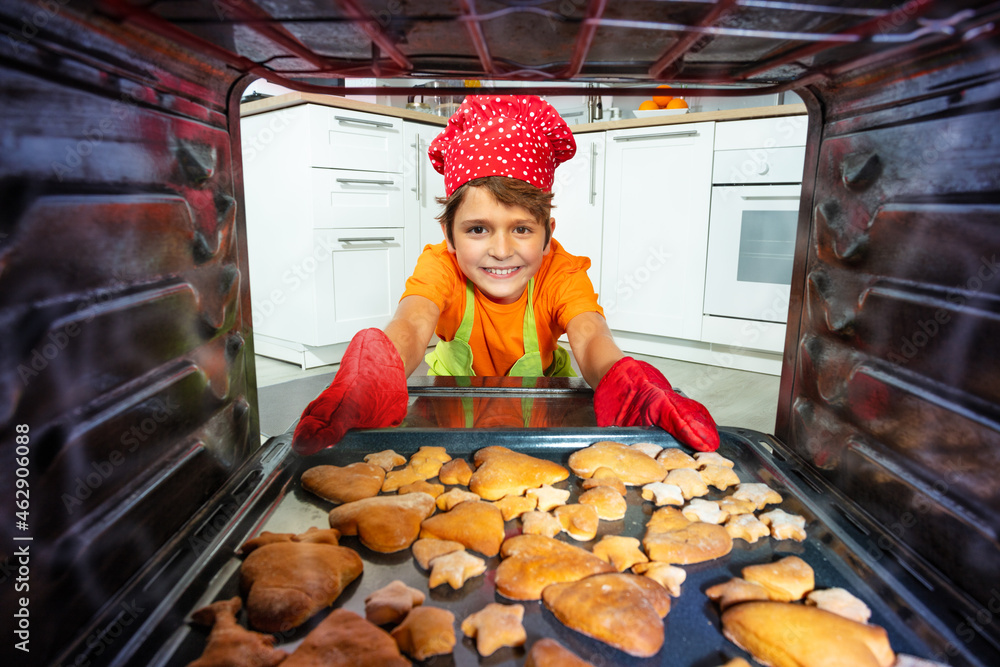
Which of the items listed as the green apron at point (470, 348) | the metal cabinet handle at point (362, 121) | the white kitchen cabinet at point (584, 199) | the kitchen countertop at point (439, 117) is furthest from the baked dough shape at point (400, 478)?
the white kitchen cabinet at point (584, 199)

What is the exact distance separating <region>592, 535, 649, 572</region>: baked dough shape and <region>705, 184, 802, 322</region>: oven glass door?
2.64 m

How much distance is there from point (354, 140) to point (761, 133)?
82.1 inches

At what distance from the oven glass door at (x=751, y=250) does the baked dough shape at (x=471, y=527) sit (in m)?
2.68

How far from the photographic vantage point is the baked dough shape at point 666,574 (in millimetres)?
473

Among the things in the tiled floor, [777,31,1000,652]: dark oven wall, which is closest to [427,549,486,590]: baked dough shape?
[777,31,1000,652]: dark oven wall

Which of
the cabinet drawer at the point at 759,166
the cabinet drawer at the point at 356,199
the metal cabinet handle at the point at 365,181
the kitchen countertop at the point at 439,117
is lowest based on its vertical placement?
the cabinet drawer at the point at 356,199

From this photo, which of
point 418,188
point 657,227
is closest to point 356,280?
point 418,188

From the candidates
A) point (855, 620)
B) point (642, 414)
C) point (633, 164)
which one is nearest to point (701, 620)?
point (855, 620)

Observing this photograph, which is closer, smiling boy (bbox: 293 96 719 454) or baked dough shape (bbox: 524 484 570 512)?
baked dough shape (bbox: 524 484 570 512)

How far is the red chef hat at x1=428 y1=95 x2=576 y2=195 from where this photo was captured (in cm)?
112

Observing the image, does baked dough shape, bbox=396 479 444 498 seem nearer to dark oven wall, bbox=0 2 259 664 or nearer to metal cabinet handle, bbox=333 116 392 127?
dark oven wall, bbox=0 2 259 664

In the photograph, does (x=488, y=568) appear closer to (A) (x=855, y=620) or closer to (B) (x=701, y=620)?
(B) (x=701, y=620)

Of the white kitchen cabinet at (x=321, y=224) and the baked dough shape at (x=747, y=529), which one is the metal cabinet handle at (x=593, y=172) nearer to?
the white kitchen cabinet at (x=321, y=224)

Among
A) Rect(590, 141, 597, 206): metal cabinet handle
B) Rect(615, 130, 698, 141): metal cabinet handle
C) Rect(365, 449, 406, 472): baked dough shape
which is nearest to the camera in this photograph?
Rect(365, 449, 406, 472): baked dough shape
